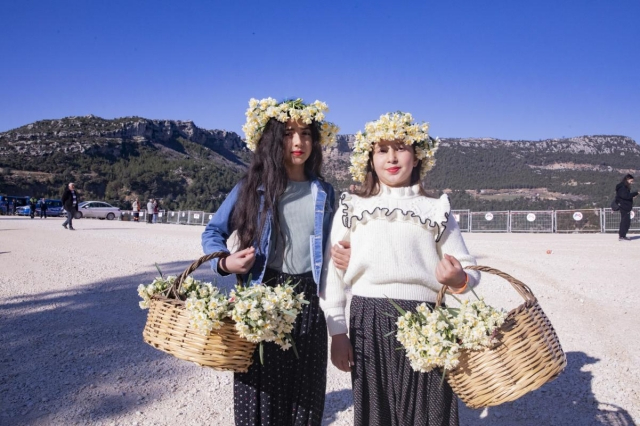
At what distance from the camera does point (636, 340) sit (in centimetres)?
493

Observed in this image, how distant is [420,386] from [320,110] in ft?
4.60

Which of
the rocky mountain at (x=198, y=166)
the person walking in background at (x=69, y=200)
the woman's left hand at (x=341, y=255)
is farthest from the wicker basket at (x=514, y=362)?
the rocky mountain at (x=198, y=166)

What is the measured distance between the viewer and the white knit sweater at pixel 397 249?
2.06m

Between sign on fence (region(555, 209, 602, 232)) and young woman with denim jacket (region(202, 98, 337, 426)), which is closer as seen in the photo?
young woman with denim jacket (region(202, 98, 337, 426))

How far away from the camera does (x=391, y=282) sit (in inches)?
81.8

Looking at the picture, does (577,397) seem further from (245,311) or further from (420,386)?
(245,311)

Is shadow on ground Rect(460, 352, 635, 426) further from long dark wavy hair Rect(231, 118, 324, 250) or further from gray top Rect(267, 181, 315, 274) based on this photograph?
long dark wavy hair Rect(231, 118, 324, 250)

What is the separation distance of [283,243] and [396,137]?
0.74 m

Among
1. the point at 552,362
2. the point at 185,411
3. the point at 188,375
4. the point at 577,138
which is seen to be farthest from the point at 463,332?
the point at 577,138

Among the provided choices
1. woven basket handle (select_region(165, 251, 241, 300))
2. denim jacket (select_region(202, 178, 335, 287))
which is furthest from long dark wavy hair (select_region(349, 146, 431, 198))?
woven basket handle (select_region(165, 251, 241, 300))

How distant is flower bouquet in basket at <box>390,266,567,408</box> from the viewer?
5.63 ft

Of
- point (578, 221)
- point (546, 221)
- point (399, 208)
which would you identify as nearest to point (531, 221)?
point (546, 221)

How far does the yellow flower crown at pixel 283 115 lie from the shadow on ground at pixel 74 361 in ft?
7.41

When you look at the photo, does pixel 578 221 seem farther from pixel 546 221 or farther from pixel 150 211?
pixel 150 211
